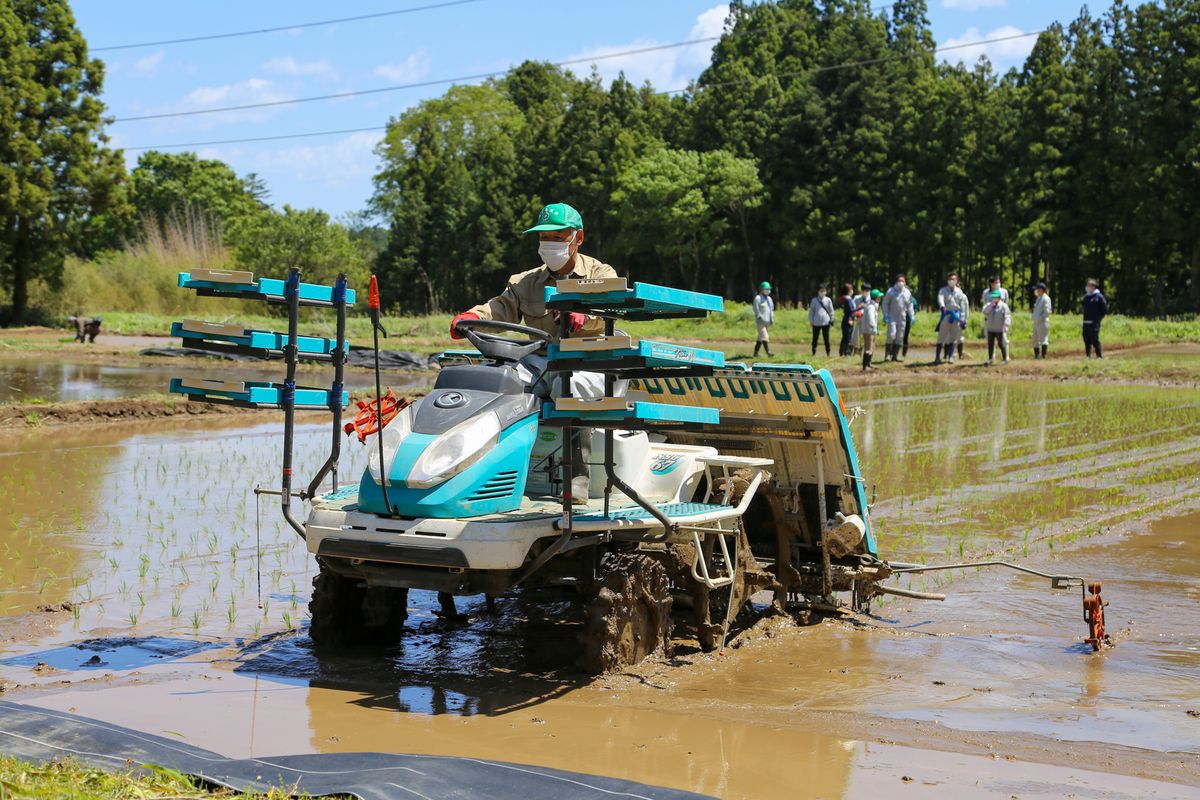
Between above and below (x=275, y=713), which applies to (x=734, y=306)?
above

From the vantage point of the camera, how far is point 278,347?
271 inches

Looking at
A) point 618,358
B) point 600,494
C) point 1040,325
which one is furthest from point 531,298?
point 1040,325

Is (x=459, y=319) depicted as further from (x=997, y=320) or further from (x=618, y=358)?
(x=997, y=320)

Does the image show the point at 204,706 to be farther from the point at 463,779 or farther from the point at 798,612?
the point at 798,612

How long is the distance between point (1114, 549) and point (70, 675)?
303 inches

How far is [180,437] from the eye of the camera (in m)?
16.4

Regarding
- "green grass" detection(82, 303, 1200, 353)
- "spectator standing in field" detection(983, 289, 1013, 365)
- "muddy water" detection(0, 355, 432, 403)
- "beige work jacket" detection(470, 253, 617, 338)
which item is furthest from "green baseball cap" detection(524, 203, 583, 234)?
"green grass" detection(82, 303, 1200, 353)

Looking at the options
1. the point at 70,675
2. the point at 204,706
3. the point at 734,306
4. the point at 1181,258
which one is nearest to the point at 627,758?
the point at 204,706

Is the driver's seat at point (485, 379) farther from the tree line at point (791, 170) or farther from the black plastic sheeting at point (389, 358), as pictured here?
the tree line at point (791, 170)

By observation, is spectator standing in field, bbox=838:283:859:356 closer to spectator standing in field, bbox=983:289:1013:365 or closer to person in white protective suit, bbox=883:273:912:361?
person in white protective suit, bbox=883:273:912:361

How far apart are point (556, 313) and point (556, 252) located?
1.13 ft

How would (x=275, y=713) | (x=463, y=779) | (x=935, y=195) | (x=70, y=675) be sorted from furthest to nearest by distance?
(x=935, y=195)
(x=70, y=675)
(x=275, y=713)
(x=463, y=779)

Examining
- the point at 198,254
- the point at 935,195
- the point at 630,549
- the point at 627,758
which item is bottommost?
the point at 627,758

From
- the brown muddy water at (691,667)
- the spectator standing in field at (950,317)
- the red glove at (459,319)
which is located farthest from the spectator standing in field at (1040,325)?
the red glove at (459,319)
